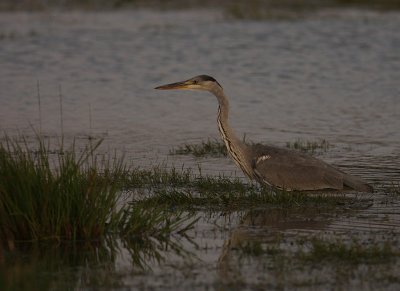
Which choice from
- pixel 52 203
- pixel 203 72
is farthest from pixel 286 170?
pixel 203 72

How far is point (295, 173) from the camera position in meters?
10.8

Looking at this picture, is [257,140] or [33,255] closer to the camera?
[33,255]

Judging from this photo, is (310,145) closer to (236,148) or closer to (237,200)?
(236,148)

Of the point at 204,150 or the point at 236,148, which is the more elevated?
the point at 236,148

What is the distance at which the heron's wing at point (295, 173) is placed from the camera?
Answer: 10.7m

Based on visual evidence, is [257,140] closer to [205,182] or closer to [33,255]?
[205,182]

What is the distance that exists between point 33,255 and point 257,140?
22.4 ft

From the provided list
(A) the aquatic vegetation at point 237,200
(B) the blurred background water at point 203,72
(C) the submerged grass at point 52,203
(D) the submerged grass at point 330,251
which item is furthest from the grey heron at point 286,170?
(C) the submerged grass at point 52,203

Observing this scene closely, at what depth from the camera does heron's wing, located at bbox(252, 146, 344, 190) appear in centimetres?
1070

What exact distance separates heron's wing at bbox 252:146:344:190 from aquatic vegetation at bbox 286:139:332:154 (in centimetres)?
288

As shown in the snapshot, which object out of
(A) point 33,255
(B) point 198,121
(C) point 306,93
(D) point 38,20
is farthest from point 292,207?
(D) point 38,20

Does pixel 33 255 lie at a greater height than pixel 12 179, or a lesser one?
lesser

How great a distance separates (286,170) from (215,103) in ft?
24.7

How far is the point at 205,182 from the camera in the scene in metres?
11.1
